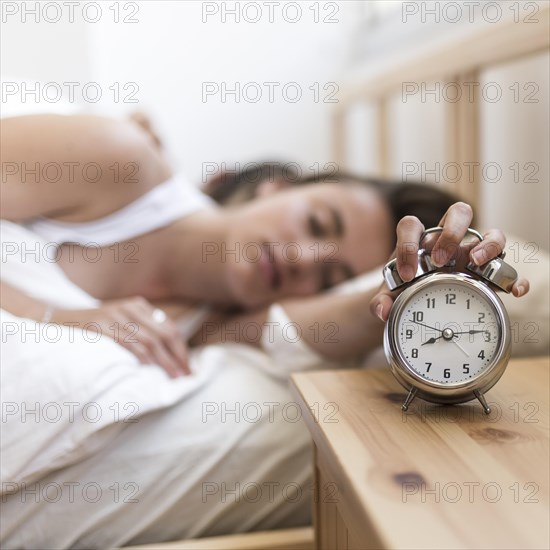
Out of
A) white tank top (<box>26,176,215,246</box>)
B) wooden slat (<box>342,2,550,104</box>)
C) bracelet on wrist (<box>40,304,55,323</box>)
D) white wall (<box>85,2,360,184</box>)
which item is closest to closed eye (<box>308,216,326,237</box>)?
white tank top (<box>26,176,215,246</box>)

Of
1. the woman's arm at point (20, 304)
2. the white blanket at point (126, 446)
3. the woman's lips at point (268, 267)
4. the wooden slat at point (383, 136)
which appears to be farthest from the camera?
the wooden slat at point (383, 136)

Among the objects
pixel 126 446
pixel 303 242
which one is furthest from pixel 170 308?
pixel 126 446

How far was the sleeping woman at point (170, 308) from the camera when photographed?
965 millimetres

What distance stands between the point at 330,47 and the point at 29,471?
2.04m

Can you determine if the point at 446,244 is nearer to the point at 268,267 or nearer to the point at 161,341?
the point at 161,341

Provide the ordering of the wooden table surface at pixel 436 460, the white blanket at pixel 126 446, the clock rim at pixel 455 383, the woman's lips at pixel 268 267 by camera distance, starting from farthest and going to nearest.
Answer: the woman's lips at pixel 268 267
the white blanket at pixel 126 446
the clock rim at pixel 455 383
the wooden table surface at pixel 436 460

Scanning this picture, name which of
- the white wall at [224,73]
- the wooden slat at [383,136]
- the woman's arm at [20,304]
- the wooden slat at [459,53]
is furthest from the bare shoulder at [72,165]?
the white wall at [224,73]

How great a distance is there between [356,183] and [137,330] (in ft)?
2.23

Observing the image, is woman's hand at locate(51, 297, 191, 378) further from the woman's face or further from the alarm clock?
the alarm clock

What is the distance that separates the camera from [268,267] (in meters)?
1.45

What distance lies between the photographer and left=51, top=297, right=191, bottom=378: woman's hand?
1105 mm

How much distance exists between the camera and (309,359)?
3.87 ft

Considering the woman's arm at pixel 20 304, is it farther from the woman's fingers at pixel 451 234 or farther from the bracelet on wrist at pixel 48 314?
the woman's fingers at pixel 451 234

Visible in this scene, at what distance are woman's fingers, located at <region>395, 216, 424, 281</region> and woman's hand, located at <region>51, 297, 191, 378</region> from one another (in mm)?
480
